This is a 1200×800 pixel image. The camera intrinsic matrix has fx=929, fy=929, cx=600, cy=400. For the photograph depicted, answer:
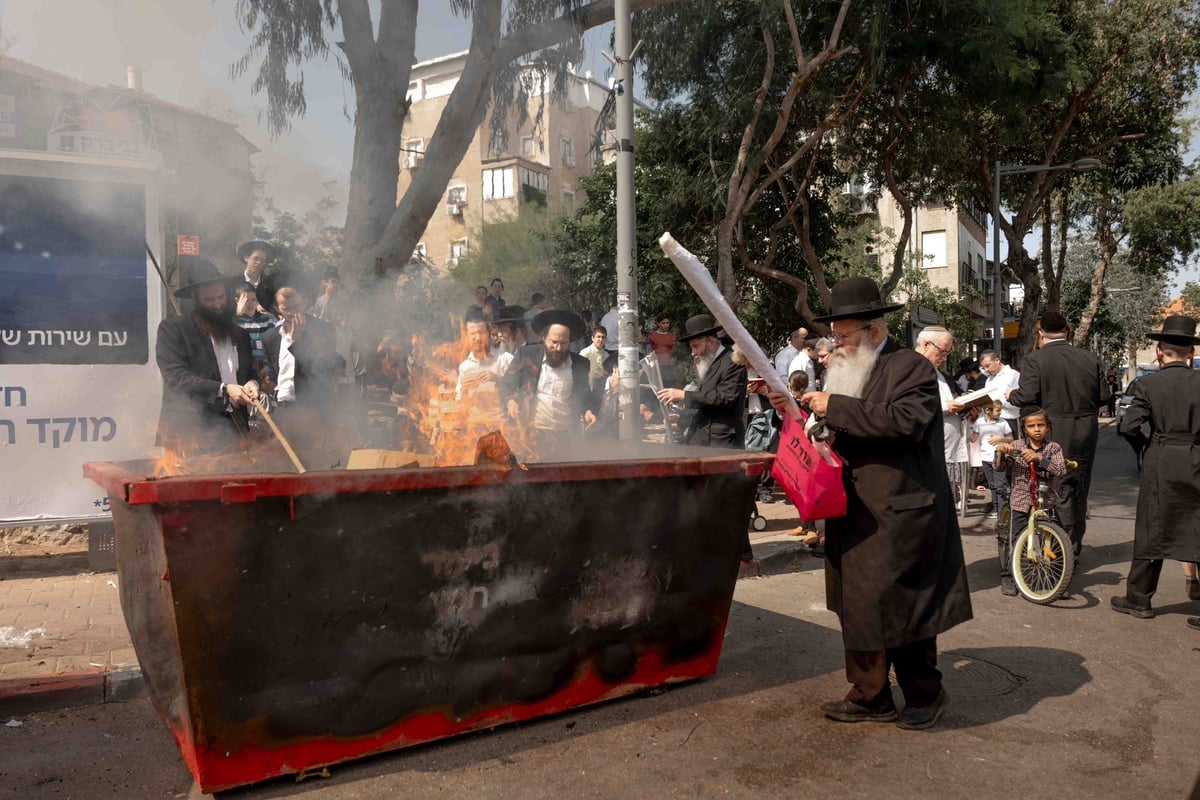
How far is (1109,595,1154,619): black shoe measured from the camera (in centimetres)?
602

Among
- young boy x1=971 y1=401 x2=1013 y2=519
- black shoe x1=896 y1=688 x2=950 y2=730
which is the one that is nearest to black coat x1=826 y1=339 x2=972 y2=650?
black shoe x1=896 y1=688 x2=950 y2=730

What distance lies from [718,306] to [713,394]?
3.41 m

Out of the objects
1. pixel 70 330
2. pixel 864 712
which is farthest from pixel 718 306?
pixel 70 330

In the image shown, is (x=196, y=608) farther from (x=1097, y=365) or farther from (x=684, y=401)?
(x=1097, y=365)

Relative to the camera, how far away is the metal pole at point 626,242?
27.5ft

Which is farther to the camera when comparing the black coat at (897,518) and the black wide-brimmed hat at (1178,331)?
the black wide-brimmed hat at (1178,331)

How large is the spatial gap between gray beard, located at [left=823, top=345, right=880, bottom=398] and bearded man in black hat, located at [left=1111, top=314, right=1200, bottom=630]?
302 centimetres

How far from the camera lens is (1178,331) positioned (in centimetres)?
618

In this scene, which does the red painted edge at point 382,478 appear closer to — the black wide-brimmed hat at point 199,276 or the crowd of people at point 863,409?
the crowd of people at point 863,409

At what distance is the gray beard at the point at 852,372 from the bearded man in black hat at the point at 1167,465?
3018 mm

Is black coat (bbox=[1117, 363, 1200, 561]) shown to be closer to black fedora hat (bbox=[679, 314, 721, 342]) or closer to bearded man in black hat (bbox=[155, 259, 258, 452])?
black fedora hat (bbox=[679, 314, 721, 342])

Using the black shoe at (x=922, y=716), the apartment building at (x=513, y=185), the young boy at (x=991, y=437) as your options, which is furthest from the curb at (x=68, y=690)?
the apartment building at (x=513, y=185)

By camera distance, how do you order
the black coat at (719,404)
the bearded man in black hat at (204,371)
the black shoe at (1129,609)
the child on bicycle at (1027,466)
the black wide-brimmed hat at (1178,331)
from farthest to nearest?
1. the black coat at (719,404)
2. the child on bicycle at (1027,466)
3. the black wide-brimmed hat at (1178,331)
4. the black shoe at (1129,609)
5. the bearded man in black hat at (204,371)

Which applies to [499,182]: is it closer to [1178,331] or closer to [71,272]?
[71,272]
